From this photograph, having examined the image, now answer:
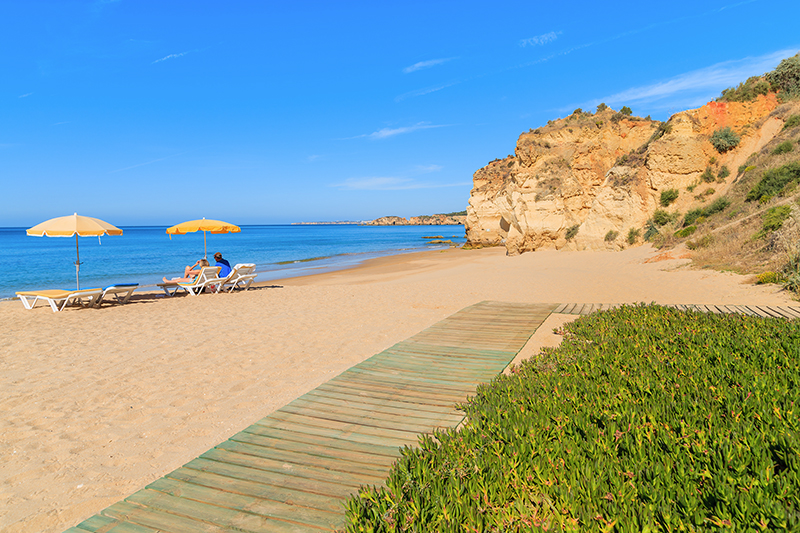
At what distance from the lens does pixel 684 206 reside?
18547 millimetres

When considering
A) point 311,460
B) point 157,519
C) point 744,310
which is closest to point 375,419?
point 311,460

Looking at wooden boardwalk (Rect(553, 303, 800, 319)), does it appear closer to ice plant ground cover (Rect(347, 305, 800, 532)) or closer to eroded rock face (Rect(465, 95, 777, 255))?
ice plant ground cover (Rect(347, 305, 800, 532))

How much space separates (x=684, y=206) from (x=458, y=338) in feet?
56.4

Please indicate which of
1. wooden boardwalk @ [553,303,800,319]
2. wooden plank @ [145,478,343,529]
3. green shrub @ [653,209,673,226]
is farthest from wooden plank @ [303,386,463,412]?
green shrub @ [653,209,673,226]

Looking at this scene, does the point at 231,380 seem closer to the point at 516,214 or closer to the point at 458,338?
the point at 458,338

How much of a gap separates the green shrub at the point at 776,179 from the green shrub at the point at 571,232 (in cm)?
857

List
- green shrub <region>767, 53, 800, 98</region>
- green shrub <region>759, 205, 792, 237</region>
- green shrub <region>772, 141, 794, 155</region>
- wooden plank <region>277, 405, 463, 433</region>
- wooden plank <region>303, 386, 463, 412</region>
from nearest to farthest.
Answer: wooden plank <region>277, 405, 463, 433</region> → wooden plank <region>303, 386, 463, 412</region> → green shrub <region>759, 205, 792, 237</region> → green shrub <region>772, 141, 794, 155</region> → green shrub <region>767, 53, 800, 98</region>

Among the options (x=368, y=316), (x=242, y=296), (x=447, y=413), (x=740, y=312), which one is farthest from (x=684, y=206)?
(x=447, y=413)

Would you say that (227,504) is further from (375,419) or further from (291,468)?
(375,419)

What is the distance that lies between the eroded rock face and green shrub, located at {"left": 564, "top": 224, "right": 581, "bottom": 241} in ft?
0.15

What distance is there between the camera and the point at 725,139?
18.4 m

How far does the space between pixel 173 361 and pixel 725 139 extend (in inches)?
860

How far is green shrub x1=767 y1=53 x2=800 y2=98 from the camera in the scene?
19.0 meters

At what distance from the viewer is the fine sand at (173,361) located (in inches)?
127
